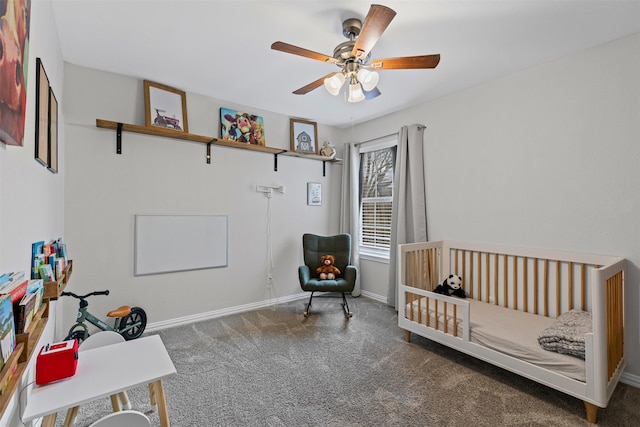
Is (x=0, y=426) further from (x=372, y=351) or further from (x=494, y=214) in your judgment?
(x=494, y=214)

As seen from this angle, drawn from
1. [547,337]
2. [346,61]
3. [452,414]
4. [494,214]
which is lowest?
[452,414]

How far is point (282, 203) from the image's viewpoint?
12.6ft

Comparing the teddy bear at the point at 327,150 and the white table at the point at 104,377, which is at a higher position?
the teddy bear at the point at 327,150

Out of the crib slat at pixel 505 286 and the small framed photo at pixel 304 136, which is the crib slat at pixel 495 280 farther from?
the small framed photo at pixel 304 136

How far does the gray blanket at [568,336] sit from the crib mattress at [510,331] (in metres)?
0.04

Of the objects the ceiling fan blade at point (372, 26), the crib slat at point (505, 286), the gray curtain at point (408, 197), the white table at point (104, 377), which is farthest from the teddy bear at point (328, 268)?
the ceiling fan blade at point (372, 26)

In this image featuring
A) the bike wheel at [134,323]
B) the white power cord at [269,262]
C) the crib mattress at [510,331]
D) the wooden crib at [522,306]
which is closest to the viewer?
the wooden crib at [522,306]

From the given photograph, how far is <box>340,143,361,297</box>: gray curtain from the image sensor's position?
4145 mm

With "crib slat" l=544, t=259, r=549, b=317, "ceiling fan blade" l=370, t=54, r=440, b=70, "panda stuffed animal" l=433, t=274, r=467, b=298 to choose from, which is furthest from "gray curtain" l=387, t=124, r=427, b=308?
"ceiling fan blade" l=370, t=54, r=440, b=70

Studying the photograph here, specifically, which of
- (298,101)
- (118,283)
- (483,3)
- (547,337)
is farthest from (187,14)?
(547,337)

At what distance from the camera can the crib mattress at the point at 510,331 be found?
1817mm

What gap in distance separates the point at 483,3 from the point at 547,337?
6.90 ft

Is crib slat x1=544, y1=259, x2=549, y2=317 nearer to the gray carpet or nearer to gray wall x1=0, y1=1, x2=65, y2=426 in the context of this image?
the gray carpet

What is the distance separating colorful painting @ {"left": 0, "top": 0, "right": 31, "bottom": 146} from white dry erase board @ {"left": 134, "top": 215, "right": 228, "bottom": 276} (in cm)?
197
